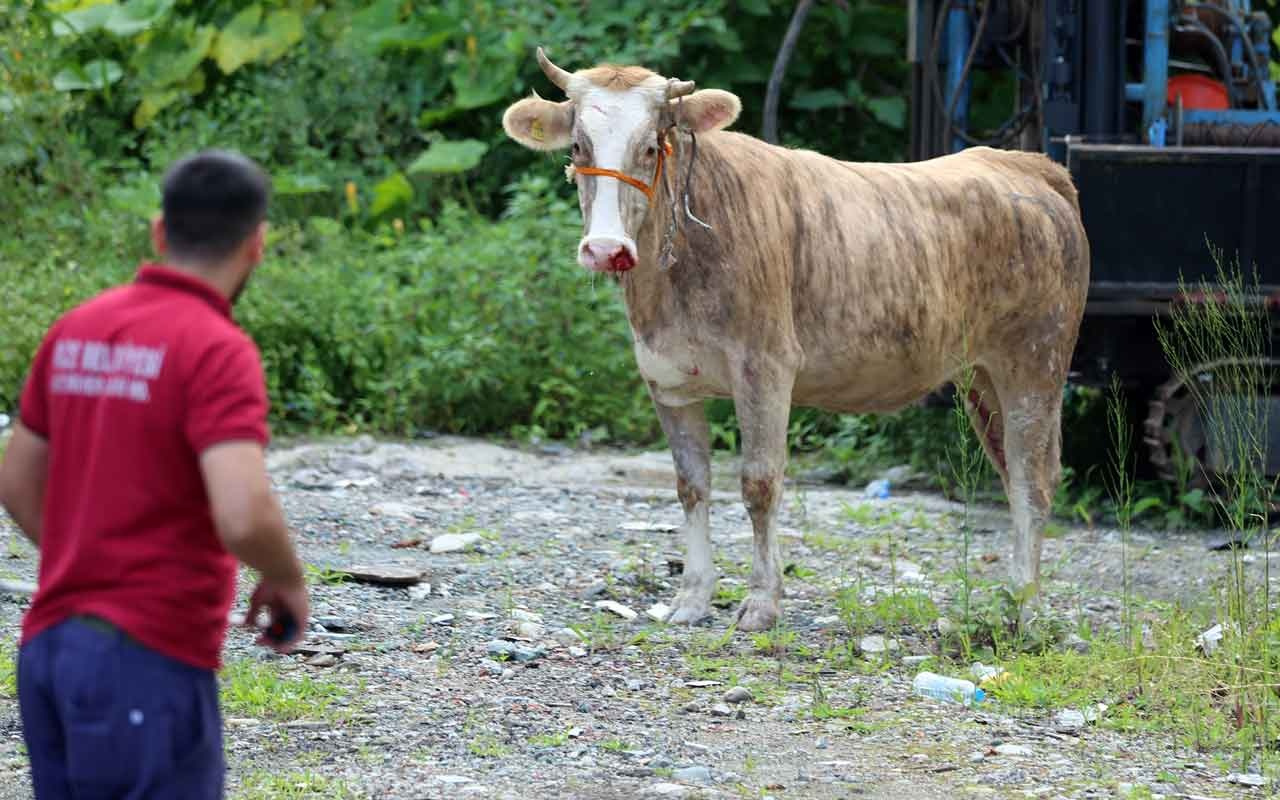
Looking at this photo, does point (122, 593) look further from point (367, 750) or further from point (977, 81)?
point (977, 81)

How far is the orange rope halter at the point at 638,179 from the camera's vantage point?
6617 millimetres

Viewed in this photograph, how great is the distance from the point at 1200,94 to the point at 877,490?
9.09 ft

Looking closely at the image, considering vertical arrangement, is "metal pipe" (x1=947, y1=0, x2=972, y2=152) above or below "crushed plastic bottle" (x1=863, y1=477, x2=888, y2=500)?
above

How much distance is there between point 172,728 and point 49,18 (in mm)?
12951

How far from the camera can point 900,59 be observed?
14.5 m

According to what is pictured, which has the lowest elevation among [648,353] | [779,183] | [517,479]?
[517,479]

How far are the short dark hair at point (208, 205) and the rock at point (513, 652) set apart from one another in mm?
3344

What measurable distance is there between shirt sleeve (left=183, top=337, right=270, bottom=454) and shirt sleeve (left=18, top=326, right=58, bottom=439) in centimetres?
34

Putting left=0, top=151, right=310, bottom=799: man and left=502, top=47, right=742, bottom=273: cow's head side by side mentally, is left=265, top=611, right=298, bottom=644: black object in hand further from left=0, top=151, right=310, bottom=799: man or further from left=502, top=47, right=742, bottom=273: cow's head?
left=502, top=47, right=742, bottom=273: cow's head

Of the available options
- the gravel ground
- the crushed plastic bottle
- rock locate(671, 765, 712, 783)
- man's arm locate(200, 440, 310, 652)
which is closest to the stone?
the gravel ground

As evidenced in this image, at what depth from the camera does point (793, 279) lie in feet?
23.4

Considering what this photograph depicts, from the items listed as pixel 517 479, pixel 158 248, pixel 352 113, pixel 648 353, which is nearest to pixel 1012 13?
pixel 517 479

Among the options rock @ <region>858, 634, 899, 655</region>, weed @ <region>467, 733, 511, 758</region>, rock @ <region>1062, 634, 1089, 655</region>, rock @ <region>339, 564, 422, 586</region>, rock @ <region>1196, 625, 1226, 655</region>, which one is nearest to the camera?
weed @ <region>467, 733, 511, 758</region>

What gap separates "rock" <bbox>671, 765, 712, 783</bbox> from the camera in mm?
5043
